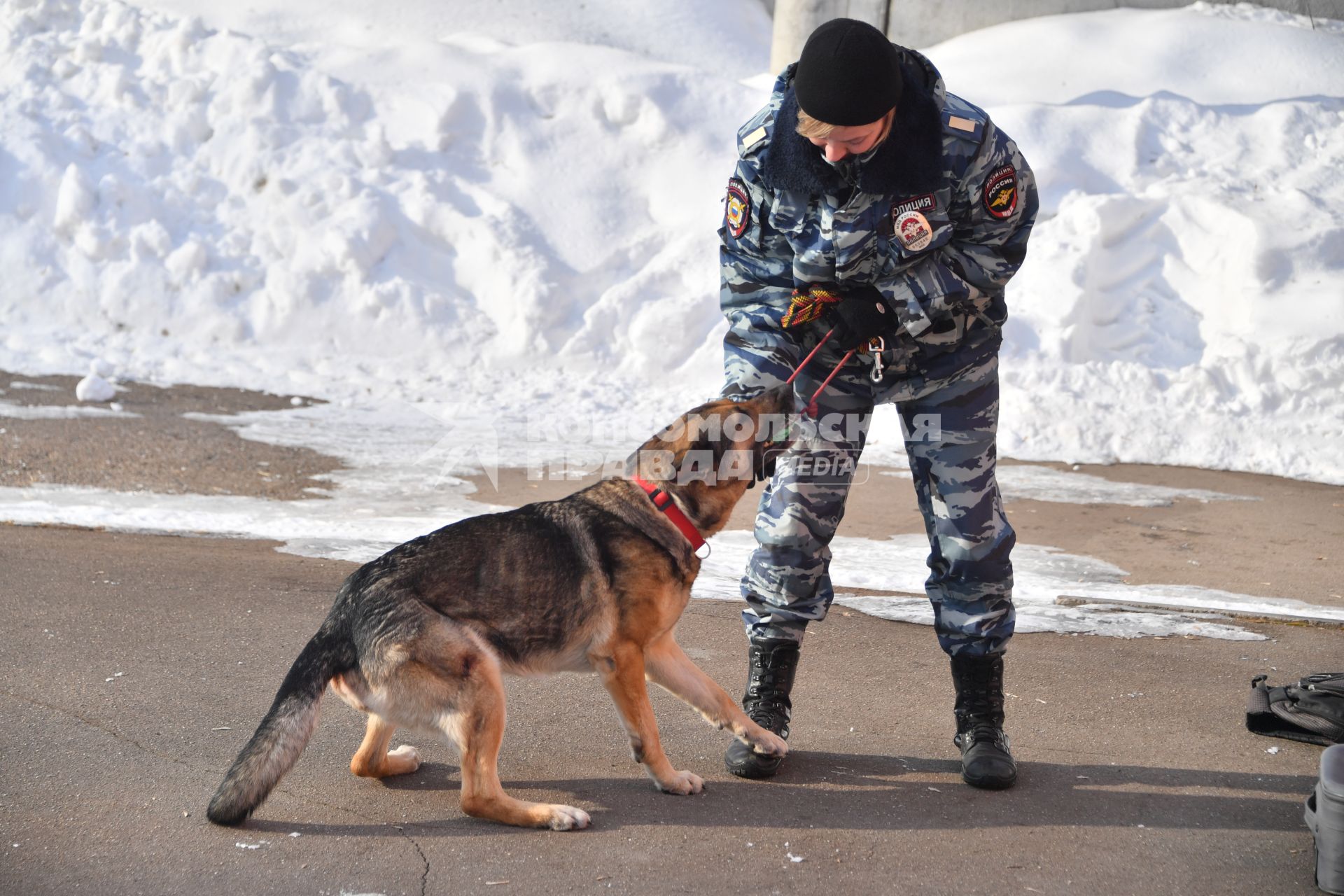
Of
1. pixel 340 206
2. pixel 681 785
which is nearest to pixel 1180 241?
pixel 340 206

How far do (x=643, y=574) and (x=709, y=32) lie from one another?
13.1 meters

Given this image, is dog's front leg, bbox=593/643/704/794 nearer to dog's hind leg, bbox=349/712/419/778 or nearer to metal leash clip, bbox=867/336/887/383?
dog's hind leg, bbox=349/712/419/778

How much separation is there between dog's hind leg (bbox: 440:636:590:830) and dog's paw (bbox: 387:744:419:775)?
39cm

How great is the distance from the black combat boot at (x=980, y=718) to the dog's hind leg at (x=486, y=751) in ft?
4.08

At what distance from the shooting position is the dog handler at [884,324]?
368 centimetres

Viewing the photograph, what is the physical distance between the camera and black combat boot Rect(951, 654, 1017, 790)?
377 centimetres

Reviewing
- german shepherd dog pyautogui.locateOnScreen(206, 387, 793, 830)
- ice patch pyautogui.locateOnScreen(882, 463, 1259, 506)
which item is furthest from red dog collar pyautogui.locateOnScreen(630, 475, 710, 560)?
ice patch pyautogui.locateOnScreen(882, 463, 1259, 506)

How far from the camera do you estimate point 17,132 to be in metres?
12.6

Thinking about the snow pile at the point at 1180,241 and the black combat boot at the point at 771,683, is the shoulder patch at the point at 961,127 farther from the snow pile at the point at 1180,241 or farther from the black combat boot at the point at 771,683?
the snow pile at the point at 1180,241

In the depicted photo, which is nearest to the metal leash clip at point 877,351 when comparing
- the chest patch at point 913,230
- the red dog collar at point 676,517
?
the chest patch at point 913,230

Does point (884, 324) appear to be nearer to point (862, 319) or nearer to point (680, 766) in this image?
point (862, 319)

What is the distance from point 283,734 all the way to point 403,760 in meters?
0.60

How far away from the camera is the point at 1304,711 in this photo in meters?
4.15

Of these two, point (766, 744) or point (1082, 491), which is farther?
point (1082, 491)
